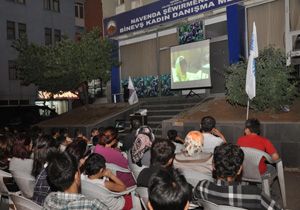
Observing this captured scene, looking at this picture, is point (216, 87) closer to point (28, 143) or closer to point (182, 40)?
point (182, 40)

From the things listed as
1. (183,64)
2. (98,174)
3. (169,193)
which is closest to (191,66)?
(183,64)

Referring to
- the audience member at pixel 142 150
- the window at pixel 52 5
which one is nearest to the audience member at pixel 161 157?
the audience member at pixel 142 150

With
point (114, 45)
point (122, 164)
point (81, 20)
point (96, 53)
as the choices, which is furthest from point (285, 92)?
point (81, 20)

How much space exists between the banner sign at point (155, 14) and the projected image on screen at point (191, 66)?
1.94m

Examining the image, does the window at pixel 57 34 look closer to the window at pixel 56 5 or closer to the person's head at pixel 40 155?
the window at pixel 56 5

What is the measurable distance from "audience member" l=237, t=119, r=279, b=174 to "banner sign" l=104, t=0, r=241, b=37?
40.8 feet

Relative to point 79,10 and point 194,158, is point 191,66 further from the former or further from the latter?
point 79,10

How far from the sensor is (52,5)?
130 ft

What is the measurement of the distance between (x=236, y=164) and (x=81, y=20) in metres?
40.7

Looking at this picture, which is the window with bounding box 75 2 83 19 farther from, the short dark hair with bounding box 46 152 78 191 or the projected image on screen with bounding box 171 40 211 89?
the short dark hair with bounding box 46 152 78 191

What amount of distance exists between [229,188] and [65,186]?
1.42 meters

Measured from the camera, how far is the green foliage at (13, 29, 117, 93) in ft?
75.4

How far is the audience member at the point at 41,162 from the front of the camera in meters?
4.75

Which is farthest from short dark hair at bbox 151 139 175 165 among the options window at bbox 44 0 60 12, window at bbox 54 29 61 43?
window at bbox 44 0 60 12
